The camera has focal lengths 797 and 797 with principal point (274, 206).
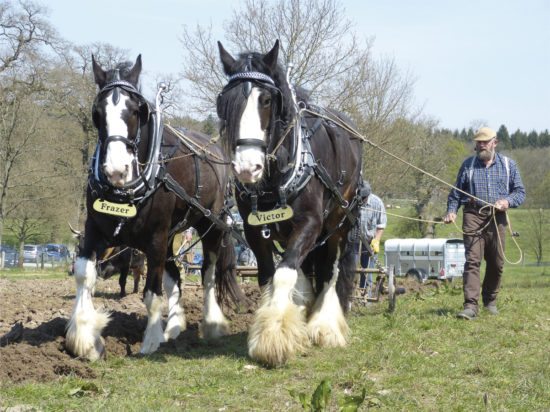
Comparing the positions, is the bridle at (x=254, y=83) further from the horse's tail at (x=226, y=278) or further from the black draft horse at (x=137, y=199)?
the horse's tail at (x=226, y=278)

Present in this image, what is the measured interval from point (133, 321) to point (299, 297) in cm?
155

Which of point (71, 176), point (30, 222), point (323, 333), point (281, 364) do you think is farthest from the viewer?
point (30, 222)

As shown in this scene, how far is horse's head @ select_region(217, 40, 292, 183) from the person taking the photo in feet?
17.5

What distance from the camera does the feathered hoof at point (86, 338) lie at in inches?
235

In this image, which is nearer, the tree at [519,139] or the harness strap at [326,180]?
the harness strap at [326,180]

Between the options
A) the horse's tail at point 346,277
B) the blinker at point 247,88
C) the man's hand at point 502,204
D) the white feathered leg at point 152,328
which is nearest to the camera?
the blinker at point 247,88

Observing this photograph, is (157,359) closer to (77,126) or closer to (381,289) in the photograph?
(381,289)

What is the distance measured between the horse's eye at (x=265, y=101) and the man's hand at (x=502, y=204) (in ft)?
10.6

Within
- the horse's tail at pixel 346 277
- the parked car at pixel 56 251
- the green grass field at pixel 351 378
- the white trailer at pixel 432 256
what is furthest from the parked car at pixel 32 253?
the green grass field at pixel 351 378

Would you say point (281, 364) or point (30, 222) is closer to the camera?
point (281, 364)

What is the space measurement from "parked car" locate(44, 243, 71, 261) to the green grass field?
2703cm

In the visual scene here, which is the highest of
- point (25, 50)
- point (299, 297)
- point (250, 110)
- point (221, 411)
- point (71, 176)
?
point (25, 50)

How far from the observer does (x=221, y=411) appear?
441 centimetres

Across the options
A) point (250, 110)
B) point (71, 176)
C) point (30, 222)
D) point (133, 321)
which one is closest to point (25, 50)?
point (71, 176)
